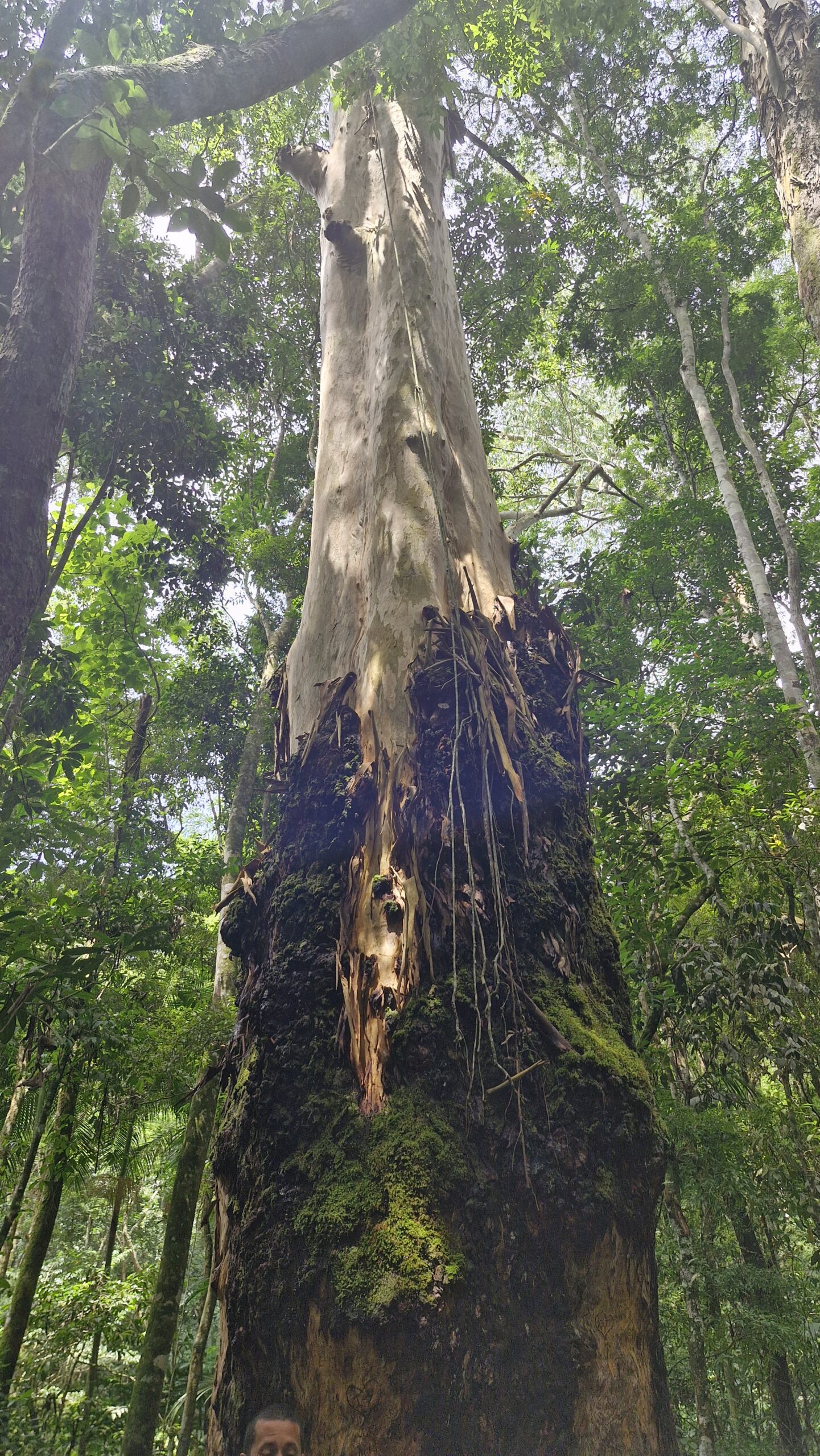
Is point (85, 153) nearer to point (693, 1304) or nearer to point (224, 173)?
point (224, 173)

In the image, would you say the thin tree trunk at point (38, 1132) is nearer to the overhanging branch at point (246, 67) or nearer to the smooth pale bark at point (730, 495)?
the overhanging branch at point (246, 67)

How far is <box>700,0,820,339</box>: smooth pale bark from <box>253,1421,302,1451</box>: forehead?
350 cm

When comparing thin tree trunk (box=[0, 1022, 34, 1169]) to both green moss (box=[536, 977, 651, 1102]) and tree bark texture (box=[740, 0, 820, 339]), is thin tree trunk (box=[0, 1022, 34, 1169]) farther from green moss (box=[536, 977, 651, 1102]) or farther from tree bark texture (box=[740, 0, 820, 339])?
tree bark texture (box=[740, 0, 820, 339])

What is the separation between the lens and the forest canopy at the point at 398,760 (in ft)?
5.96

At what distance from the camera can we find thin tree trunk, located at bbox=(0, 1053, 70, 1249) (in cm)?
547

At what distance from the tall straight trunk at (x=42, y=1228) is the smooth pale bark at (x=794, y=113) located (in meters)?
6.10

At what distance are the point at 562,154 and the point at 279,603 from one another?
969 cm

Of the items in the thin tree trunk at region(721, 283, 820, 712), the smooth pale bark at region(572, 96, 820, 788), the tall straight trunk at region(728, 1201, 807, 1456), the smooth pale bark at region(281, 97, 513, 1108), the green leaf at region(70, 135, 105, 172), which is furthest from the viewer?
the thin tree trunk at region(721, 283, 820, 712)

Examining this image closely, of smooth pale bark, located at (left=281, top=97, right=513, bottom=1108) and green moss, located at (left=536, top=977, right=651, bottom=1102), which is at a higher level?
smooth pale bark, located at (left=281, top=97, right=513, bottom=1108)

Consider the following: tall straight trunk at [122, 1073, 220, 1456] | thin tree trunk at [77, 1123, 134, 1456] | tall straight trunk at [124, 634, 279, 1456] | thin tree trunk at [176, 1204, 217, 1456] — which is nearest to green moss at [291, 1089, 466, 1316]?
tall straight trunk at [124, 634, 279, 1456]

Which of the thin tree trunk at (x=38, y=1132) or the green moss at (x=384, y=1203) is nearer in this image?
the green moss at (x=384, y=1203)

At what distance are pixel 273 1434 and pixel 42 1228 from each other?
17.7 ft

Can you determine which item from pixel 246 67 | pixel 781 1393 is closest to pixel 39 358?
pixel 246 67

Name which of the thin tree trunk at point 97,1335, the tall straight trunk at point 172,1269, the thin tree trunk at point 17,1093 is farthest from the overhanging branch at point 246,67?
the thin tree trunk at point 97,1335
